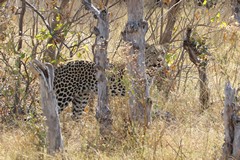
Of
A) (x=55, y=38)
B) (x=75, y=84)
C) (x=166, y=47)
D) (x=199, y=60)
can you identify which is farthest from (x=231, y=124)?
(x=75, y=84)

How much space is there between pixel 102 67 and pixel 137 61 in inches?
13.3

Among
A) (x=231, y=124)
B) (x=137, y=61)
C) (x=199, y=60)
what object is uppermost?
(x=199, y=60)

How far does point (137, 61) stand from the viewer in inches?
219

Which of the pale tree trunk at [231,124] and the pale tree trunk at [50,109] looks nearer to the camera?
the pale tree trunk at [231,124]

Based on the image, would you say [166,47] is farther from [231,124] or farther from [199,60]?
[231,124]

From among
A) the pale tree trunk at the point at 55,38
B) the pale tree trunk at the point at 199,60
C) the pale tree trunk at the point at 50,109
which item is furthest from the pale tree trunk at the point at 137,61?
the pale tree trunk at the point at 55,38

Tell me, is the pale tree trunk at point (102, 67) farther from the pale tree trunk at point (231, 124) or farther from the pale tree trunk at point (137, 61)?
the pale tree trunk at point (231, 124)

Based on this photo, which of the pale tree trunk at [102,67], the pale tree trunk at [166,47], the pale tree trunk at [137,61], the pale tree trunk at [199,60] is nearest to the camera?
the pale tree trunk at [137,61]

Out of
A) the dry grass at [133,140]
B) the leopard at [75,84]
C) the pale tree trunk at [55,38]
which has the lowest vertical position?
the dry grass at [133,140]

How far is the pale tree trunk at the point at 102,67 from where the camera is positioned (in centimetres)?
552

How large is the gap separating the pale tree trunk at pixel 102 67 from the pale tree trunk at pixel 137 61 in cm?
21

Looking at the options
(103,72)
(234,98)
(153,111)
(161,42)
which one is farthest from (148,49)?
(234,98)

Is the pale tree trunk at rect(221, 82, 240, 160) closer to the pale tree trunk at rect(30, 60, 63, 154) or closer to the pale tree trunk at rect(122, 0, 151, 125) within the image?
the pale tree trunk at rect(122, 0, 151, 125)

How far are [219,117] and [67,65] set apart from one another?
2858mm
